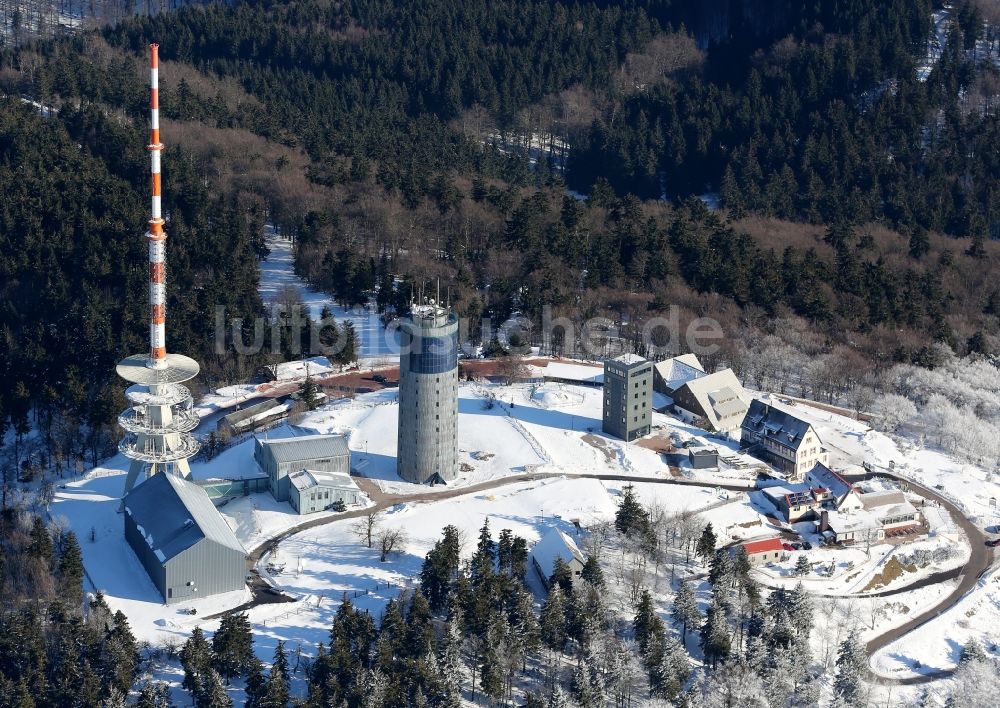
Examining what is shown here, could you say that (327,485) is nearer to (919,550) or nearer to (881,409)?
(919,550)

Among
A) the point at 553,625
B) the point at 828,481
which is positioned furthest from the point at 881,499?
the point at 553,625

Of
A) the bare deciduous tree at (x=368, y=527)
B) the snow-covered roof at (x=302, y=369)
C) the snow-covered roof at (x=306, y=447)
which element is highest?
the snow-covered roof at (x=302, y=369)

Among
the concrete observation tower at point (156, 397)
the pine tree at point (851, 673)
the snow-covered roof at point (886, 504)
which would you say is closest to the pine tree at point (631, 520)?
the pine tree at point (851, 673)

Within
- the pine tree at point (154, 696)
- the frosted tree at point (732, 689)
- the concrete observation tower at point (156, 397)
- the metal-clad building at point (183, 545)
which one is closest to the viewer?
the pine tree at point (154, 696)

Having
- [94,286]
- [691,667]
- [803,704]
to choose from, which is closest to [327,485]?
[691,667]

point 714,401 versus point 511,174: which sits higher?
point 511,174

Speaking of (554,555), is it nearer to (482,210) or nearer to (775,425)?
(775,425)

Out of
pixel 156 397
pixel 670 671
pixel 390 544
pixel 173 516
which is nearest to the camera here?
pixel 670 671

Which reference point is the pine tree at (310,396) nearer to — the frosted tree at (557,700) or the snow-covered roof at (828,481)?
the snow-covered roof at (828,481)

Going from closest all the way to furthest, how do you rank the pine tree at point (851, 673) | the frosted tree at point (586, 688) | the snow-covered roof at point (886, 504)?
1. the frosted tree at point (586, 688)
2. the pine tree at point (851, 673)
3. the snow-covered roof at point (886, 504)
